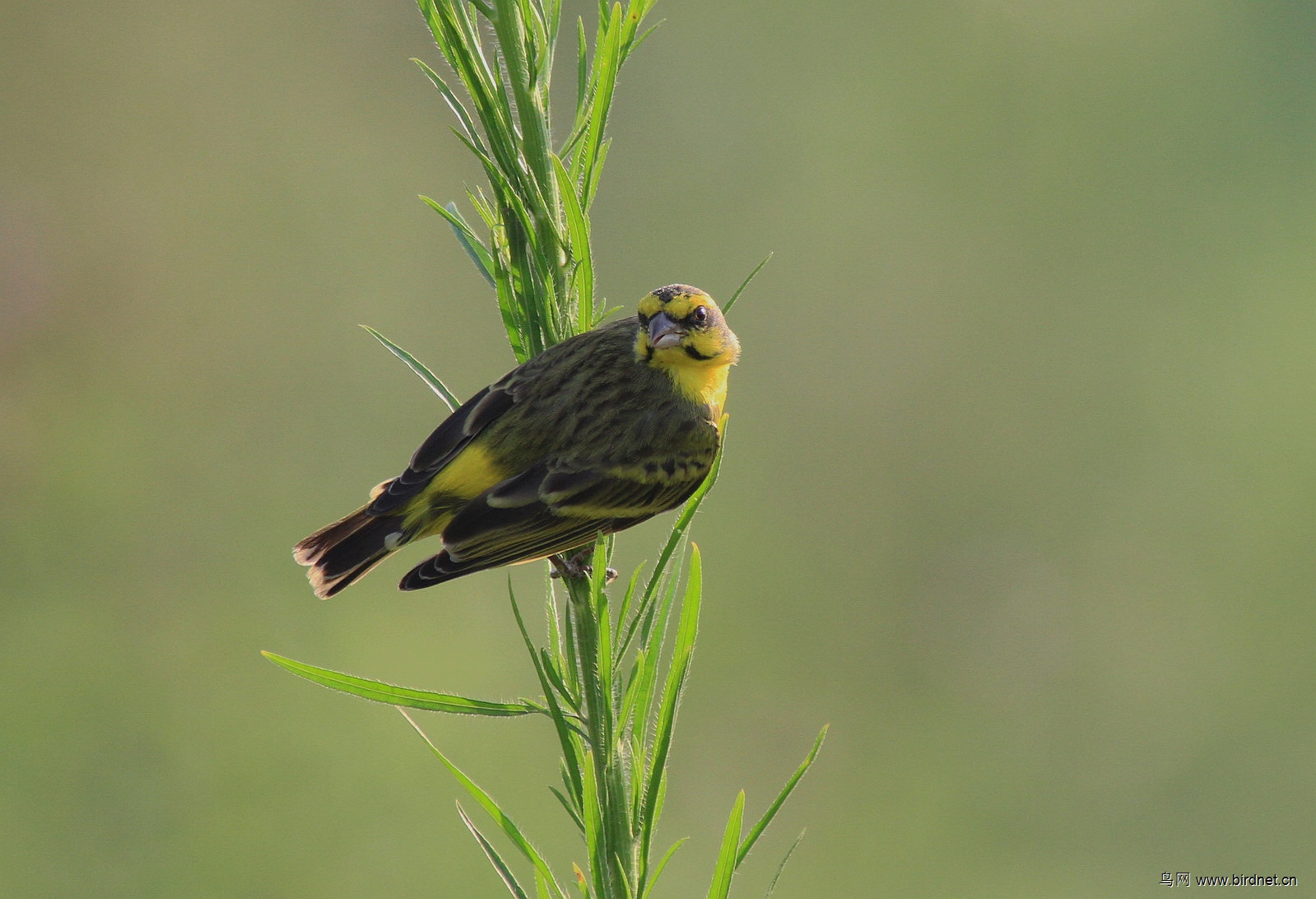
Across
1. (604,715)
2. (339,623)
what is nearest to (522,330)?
(604,715)

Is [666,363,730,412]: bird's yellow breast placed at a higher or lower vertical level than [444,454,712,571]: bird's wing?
higher

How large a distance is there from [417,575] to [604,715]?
1166 millimetres

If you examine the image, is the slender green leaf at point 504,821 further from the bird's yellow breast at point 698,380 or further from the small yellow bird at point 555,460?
the bird's yellow breast at point 698,380

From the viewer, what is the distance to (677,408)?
2.76 m

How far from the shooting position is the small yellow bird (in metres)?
2.49

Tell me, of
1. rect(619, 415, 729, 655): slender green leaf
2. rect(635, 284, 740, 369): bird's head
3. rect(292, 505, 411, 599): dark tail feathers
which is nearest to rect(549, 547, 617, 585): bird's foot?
rect(619, 415, 729, 655): slender green leaf

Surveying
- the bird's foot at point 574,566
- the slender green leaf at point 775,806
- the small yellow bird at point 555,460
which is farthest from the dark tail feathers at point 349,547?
the slender green leaf at point 775,806

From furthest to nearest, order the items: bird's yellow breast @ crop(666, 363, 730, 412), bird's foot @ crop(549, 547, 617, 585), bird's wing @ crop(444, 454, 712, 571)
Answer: bird's yellow breast @ crop(666, 363, 730, 412)
bird's wing @ crop(444, 454, 712, 571)
bird's foot @ crop(549, 547, 617, 585)

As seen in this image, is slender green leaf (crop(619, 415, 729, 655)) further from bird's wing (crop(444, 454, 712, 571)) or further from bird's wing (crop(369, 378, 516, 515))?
bird's wing (crop(369, 378, 516, 515))

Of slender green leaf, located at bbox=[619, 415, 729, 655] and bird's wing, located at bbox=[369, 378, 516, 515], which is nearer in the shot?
slender green leaf, located at bbox=[619, 415, 729, 655]

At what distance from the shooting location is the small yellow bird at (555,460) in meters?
2.49

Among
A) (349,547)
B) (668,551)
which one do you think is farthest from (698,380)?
(668,551)

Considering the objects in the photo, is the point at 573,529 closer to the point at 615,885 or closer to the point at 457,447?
the point at 457,447

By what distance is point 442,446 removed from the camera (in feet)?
8.81
